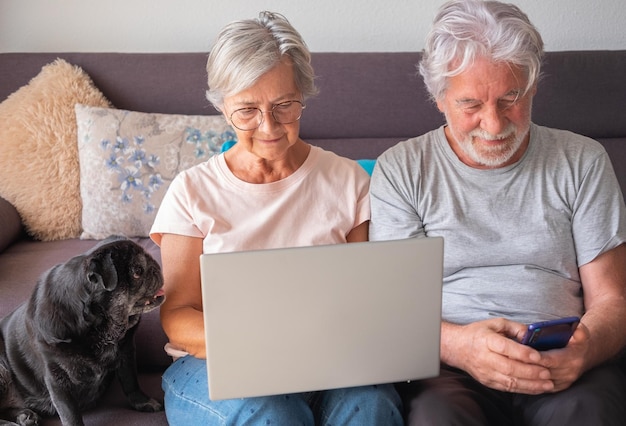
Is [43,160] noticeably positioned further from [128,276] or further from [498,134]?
[498,134]

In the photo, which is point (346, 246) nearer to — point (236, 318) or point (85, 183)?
point (236, 318)

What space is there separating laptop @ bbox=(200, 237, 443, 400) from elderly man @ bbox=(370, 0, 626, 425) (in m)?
0.20

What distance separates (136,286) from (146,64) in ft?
4.06

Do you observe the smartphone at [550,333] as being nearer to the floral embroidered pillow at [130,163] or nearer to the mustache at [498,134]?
the mustache at [498,134]

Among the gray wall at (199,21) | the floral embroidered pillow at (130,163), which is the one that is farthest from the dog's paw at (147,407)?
the gray wall at (199,21)

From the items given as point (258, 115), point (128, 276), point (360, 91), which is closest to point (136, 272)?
point (128, 276)

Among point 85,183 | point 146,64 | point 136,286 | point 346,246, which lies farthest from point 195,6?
point 346,246

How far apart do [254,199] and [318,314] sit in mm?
439

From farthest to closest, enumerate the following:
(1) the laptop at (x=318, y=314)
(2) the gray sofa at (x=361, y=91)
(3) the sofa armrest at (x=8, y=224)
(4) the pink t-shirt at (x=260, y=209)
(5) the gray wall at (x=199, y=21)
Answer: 1. (5) the gray wall at (x=199, y=21)
2. (2) the gray sofa at (x=361, y=91)
3. (3) the sofa armrest at (x=8, y=224)
4. (4) the pink t-shirt at (x=260, y=209)
5. (1) the laptop at (x=318, y=314)

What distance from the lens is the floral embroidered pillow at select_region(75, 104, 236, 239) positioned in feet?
7.71

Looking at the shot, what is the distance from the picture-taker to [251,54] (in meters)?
1.48

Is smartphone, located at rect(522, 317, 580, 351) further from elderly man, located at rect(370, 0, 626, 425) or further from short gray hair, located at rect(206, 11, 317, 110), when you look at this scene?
short gray hair, located at rect(206, 11, 317, 110)

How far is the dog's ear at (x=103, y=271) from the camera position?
4.80 ft

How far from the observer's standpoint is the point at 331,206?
5.27 feet
